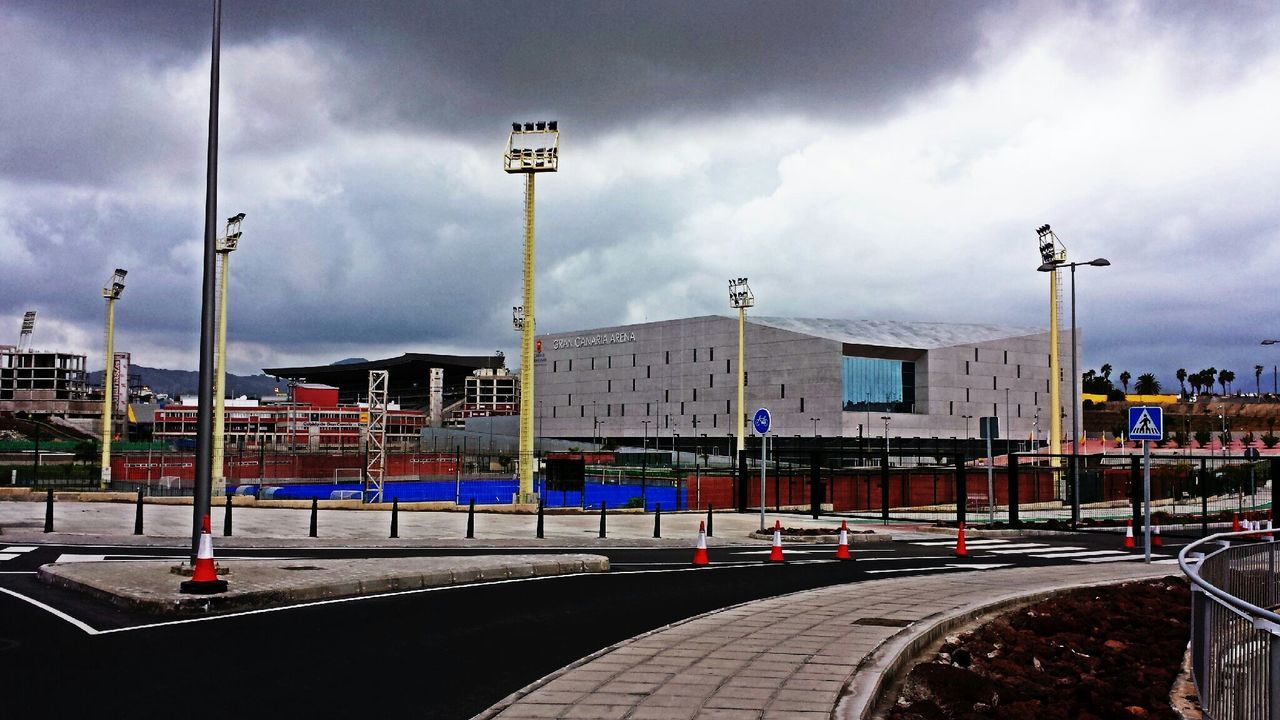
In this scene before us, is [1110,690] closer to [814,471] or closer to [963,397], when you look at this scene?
[814,471]

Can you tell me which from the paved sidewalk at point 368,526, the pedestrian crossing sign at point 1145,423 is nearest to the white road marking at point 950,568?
the pedestrian crossing sign at point 1145,423

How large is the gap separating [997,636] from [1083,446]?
9772 centimetres

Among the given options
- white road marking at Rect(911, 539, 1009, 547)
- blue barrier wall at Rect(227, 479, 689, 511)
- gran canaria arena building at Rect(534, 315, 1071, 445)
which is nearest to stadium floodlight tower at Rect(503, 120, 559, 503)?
blue barrier wall at Rect(227, 479, 689, 511)

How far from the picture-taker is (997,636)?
10.8 m

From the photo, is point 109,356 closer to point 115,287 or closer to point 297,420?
point 115,287

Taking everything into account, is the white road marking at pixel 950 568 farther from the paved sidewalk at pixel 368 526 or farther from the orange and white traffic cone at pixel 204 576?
the orange and white traffic cone at pixel 204 576

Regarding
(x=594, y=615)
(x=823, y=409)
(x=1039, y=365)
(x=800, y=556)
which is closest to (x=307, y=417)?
(x=823, y=409)

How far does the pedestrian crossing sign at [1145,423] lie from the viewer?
20.9m

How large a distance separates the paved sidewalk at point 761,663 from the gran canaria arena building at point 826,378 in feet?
295

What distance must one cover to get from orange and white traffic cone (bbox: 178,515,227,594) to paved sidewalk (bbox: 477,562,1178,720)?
5.51m

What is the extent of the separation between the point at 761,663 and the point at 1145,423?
1556 centimetres

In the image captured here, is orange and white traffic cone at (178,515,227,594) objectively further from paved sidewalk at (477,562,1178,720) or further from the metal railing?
the metal railing

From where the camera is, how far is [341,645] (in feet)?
32.4

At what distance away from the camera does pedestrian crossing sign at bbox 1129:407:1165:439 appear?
20.9m
